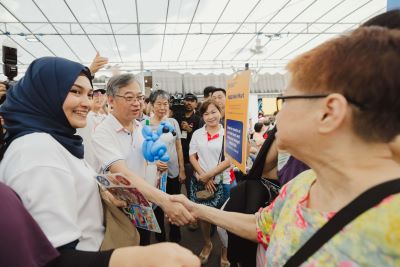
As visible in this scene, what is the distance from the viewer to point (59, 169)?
2.92ft

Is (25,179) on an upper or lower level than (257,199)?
upper

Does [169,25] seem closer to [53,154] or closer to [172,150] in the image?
[172,150]

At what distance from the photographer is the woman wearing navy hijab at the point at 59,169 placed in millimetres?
739

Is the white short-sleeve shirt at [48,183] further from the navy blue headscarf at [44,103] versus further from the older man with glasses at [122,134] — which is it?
the older man with glasses at [122,134]

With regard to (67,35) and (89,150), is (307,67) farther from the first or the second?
(67,35)

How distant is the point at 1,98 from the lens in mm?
1945

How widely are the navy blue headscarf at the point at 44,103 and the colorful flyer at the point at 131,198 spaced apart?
156 mm

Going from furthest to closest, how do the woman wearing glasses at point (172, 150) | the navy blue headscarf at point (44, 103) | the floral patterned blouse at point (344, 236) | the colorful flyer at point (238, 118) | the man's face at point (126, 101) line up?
the woman wearing glasses at point (172, 150)
the man's face at point (126, 101)
the colorful flyer at point (238, 118)
the navy blue headscarf at point (44, 103)
the floral patterned blouse at point (344, 236)

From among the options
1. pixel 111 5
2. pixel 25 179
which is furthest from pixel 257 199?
pixel 111 5

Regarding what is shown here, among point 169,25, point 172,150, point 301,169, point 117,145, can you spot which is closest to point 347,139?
point 301,169

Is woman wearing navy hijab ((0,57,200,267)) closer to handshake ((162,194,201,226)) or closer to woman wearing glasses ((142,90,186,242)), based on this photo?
handshake ((162,194,201,226))

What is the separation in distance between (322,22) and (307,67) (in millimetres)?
12066

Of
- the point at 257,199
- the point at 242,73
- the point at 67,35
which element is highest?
the point at 67,35

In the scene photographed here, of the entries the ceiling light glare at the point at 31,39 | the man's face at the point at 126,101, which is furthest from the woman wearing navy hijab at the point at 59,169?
the ceiling light glare at the point at 31,39
